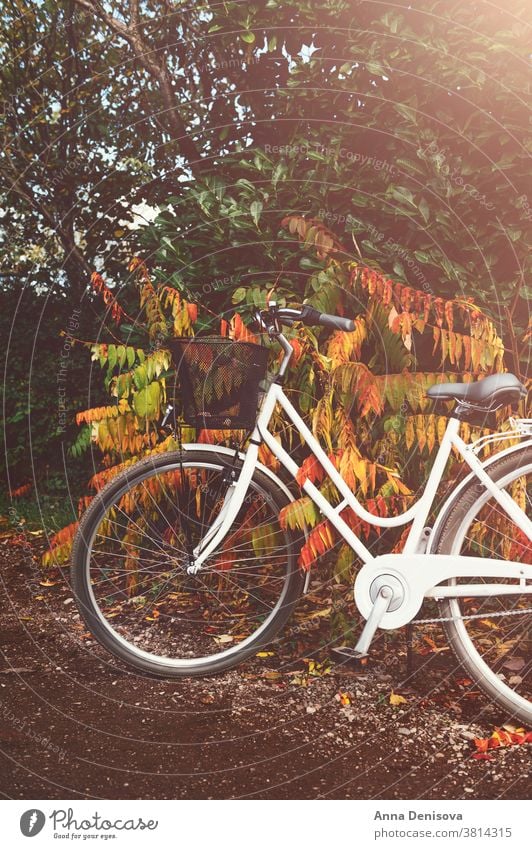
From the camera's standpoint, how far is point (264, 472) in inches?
132

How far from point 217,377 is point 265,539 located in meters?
0.86

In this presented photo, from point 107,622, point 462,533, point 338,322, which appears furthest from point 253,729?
point 338,322

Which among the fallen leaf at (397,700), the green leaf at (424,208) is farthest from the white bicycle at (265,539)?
the green leaf at (424,208)

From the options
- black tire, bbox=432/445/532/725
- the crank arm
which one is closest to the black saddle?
black tire, bbox=432/445/532/725

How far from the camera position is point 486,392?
3.01 metres

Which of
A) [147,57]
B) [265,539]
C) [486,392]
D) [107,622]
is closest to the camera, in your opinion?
[486,392]

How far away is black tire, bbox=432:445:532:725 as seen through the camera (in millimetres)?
3068

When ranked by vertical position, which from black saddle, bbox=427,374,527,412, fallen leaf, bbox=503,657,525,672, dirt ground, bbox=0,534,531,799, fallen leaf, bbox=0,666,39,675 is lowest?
dirt ground, bbox=0,534,531,799

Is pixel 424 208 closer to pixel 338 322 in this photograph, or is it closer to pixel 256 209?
pixel 256 209

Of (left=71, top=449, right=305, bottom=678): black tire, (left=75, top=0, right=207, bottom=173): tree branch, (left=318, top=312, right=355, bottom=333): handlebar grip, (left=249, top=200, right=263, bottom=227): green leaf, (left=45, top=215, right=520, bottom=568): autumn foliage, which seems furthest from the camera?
(left=75, top=0, right=207, bottom=173): tree branch

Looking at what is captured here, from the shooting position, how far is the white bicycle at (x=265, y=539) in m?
3.10

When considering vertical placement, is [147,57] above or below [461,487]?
above

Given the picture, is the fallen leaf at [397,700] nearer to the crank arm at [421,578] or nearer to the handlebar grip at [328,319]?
the crank arm at [421,578]

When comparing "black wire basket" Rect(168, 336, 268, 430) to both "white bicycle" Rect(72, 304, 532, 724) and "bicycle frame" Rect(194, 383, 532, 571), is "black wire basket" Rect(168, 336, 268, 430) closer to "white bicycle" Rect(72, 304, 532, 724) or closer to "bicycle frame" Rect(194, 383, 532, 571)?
"white bicycle" Rect(72, 304, 532, 724)
